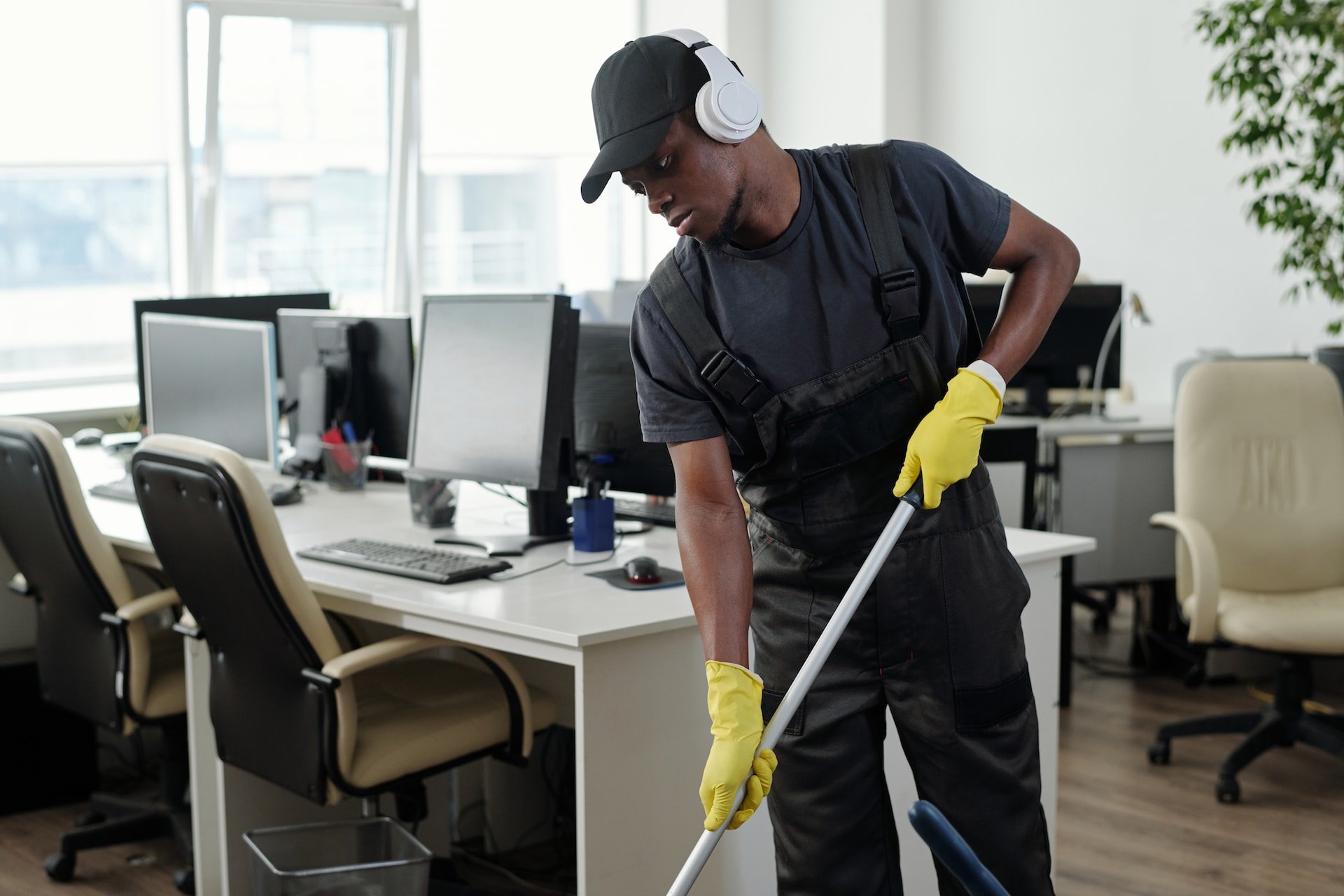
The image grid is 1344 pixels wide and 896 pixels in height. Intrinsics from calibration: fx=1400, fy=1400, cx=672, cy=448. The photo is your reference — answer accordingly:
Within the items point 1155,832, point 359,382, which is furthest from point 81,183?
point 1155,832

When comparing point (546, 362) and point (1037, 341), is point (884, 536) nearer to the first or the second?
point (1037, 341)

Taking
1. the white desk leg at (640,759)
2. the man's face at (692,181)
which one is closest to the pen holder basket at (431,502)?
the white desk leg at (640,759)

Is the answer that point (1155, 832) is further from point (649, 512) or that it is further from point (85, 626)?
point (85, 626)

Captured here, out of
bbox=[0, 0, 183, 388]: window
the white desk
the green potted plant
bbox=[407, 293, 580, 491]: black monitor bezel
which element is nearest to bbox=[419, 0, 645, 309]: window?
bbox=[0, 0, 183, 388]: window

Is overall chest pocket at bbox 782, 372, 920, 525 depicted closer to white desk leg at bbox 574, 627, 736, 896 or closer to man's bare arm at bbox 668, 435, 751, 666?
man's bare arm at bbox 668, 435, 751, 666

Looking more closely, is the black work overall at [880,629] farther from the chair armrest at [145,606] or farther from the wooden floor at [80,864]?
the wooden floor at [80,864]

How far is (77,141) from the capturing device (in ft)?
17.2

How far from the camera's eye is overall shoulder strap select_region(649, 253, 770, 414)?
63.9 inches

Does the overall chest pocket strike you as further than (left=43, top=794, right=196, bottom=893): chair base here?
No

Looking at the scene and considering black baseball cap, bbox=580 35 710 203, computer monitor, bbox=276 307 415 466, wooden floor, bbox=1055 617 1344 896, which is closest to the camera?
black baseball cap, bbox=580 35 710 203

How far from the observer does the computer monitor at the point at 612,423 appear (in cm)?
273

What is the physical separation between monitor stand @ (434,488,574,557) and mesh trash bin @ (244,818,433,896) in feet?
1.82

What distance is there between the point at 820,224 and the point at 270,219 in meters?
4.65

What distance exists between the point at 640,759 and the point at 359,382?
160cm
